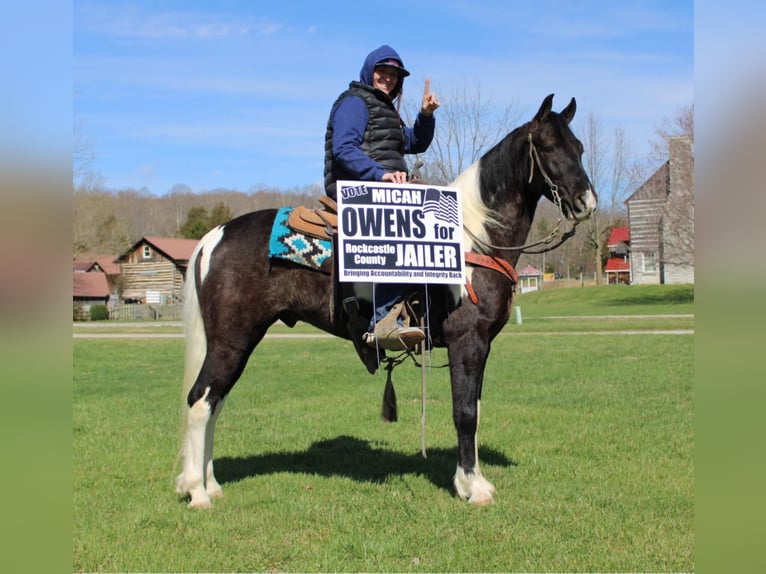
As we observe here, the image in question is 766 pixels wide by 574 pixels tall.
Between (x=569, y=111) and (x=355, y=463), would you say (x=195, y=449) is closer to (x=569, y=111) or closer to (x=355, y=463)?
(x=355, y=463)

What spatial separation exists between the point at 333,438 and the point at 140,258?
Answer: 198 ft

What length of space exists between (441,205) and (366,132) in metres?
0.91

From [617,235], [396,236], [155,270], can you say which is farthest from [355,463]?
[617,235]

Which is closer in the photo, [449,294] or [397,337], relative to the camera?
[397,337]

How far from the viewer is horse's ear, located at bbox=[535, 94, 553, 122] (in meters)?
5.57

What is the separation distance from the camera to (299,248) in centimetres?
586

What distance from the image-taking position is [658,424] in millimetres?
8586

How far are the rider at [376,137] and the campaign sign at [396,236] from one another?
0.20 meters

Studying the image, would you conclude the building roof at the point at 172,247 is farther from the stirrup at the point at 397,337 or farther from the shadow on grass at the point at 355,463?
the stirrup at the point at 397,337

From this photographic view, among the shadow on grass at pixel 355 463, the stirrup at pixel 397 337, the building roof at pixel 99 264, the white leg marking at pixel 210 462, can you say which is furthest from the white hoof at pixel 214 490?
the building roof at pixel 99 264

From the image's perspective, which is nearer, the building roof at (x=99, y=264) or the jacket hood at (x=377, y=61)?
the jacket hood at (x=377, y=61)

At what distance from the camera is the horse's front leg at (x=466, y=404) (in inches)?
223
